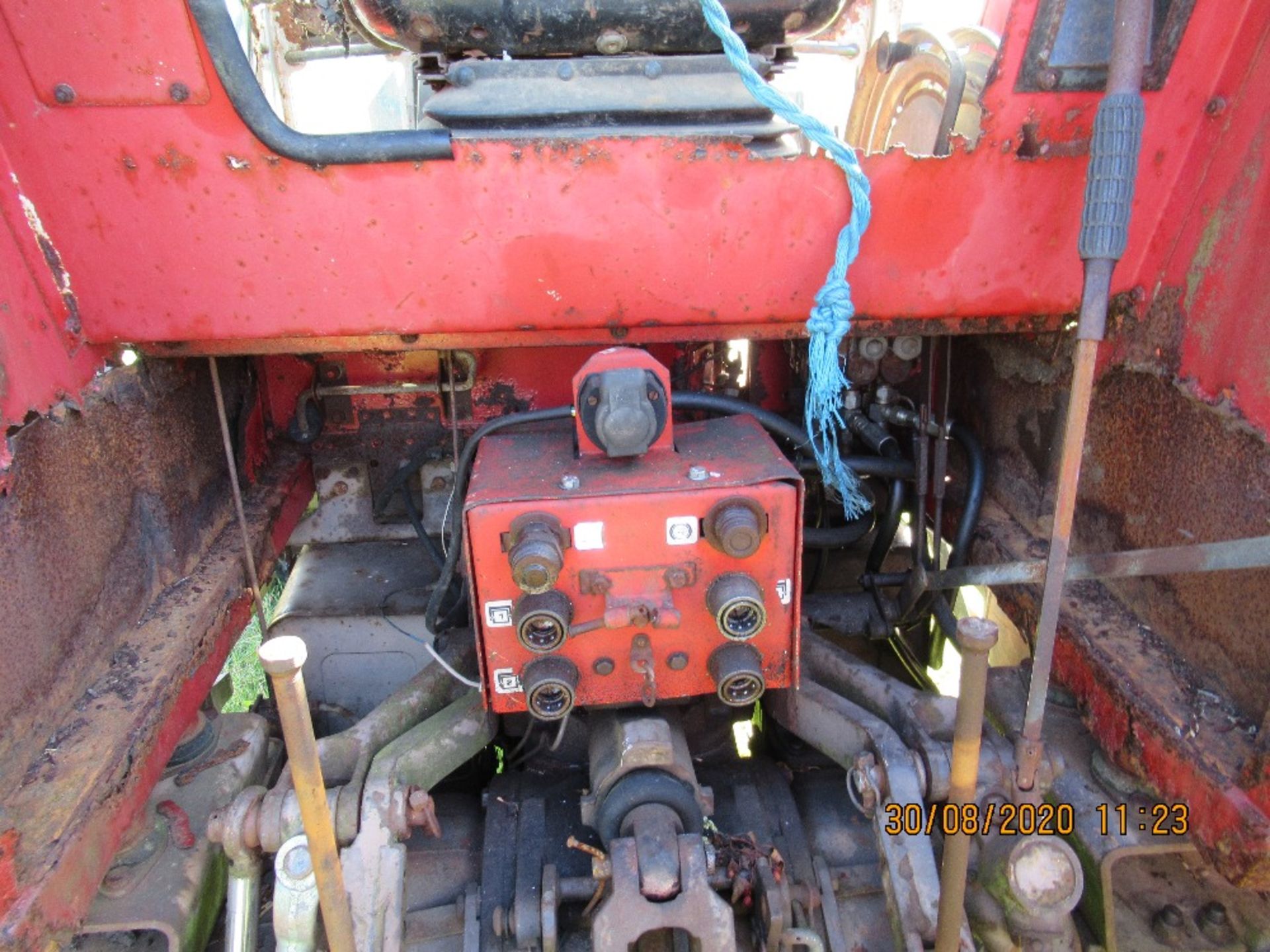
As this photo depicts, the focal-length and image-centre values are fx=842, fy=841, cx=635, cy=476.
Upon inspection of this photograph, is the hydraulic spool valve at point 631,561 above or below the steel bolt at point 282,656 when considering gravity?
below

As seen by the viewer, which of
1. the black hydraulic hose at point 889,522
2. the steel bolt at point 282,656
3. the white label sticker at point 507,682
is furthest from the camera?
the black hydraulic hose at point 889,522

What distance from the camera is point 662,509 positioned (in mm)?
1404

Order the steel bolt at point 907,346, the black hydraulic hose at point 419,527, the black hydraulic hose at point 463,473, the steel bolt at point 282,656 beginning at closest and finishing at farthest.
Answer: the steel bolt at point 282,656, the black hydraulic hose at point 463,473, the steel bolt at point 907,346, the black hydraulic hose at point 419,527

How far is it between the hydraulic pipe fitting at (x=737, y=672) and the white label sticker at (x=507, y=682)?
353 millimetres

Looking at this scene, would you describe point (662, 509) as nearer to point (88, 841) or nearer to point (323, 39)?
point (88, 841)

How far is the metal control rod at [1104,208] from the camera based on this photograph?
3.78 feet

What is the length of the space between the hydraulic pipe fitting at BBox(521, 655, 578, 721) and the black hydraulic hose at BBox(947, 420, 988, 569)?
971mm

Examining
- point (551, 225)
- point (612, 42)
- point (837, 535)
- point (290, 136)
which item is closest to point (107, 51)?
point (290, 136)

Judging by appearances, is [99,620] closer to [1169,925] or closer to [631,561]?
[631,561]

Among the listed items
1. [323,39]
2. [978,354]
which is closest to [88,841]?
[978,354]

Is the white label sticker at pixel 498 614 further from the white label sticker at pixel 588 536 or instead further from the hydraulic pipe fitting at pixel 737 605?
the hydraulic pipe fitting at pixel 737 605

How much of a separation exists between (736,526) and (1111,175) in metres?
0.73

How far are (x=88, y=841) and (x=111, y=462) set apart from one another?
64 centimetres

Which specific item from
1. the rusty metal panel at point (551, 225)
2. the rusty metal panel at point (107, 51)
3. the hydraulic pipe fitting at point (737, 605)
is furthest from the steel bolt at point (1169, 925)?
the rusty metal panel at point (107, 51)
